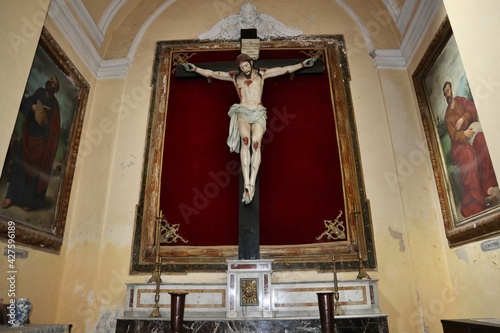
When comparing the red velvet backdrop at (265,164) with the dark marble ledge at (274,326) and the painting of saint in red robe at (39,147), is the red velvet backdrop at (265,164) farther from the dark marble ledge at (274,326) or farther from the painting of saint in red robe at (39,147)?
the painting of saint in red robe at (39,147)

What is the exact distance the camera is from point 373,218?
13.5ft

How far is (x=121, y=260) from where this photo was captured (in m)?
4.09

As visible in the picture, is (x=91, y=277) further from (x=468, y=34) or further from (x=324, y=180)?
(x=468, y=34)

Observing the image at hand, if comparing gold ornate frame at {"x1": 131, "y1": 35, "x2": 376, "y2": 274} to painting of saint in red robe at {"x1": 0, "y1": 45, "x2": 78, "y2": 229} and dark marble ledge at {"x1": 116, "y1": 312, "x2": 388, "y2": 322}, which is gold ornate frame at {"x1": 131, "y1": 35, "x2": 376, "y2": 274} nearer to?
dark marble ledge at {"x1": 116, "y1": 312, "x2": 388, "y2": 322}

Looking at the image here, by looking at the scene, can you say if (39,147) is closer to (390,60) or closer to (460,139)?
(460,139)

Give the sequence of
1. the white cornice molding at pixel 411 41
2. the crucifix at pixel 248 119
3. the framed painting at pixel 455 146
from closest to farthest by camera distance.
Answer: the framed painting at pixel 455 146 < the crucifix at pixel 248 119 < the white cornice molding at pixel 411 41

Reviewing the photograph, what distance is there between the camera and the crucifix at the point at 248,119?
3803 mm

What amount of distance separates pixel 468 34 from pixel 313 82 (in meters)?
2.50

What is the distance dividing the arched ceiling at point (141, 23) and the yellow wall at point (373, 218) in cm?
15

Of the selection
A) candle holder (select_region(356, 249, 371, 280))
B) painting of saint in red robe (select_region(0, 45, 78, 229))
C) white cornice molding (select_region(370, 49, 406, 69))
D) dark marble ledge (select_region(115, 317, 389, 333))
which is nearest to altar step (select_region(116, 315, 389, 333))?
dark marble ledge (select_region(115, 317, 389, 333))

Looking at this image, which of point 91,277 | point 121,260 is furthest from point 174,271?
point 91,277

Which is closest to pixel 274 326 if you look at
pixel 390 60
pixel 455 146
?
pixel 455 146

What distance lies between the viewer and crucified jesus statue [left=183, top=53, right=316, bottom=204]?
3.95 m

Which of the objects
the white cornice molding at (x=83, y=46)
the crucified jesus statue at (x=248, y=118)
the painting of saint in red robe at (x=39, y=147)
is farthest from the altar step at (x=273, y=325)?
the white cornice molding at (x=83, y=46)
